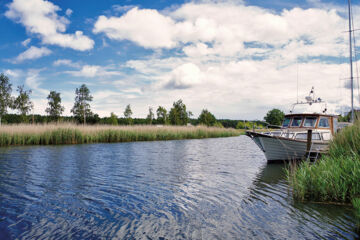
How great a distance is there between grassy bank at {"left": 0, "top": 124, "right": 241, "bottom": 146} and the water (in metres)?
12.2

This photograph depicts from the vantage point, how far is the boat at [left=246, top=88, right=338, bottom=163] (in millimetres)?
12930

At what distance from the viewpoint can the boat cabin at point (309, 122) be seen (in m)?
14.4

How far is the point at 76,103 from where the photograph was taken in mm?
52438

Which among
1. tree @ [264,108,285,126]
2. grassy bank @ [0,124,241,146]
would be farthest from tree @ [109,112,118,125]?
tree @ [264,108,285,126]

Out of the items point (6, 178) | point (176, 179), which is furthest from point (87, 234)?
point (6, 178)

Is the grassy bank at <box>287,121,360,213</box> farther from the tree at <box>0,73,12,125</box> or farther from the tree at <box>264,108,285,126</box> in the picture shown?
the tree at <box>264,108,285,126</box>

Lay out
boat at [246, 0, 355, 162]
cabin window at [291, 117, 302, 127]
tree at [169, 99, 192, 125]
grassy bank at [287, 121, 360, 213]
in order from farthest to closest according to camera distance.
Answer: tree at [169, 99, 192, 125] < cabin window at [291, 117, 302, 127] < boat at [246, 0, 355, 162] < grassy bank at [287, 121, 360, 213]

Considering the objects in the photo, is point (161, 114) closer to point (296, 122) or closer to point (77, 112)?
point (77, 112)

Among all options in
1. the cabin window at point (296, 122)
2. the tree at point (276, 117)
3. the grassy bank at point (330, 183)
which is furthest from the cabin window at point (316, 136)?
the tree at point (276, 117)

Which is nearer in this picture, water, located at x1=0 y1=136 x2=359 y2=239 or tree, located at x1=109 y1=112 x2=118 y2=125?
water, located at x1=0 y1=136 x2=359 y2=239

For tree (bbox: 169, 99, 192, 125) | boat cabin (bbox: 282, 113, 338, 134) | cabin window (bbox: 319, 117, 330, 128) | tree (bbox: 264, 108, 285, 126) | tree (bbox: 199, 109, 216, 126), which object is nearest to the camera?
boat cabin (bbox: 282, 113, 338, 134)

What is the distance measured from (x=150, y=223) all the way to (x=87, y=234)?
1166 mm

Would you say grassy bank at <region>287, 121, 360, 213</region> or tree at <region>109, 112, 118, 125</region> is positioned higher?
tree at <region>109, 112, 118, 125</region>

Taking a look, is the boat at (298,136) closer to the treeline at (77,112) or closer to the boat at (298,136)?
the boat at (298,136)
